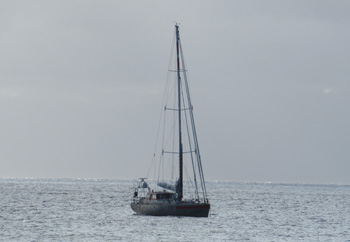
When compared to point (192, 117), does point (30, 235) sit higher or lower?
lower

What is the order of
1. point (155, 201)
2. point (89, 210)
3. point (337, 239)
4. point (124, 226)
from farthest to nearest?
point (89, 210) → point (155, 201) → point (124, 226) → point (337, 239)

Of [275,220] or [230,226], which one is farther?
[275,220]

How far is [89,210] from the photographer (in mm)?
105312

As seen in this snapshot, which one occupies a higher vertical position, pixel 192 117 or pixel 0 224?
pixel 192 117

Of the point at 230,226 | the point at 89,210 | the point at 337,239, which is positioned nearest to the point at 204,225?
the point at 230,226

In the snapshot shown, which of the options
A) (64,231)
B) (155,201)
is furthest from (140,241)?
(155,201)

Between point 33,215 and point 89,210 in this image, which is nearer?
point 33,215

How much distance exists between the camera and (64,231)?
72375 millimetres

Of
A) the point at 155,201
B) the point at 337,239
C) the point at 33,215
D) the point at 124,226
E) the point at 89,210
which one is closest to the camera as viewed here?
the point at 337,239

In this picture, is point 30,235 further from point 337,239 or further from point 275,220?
point 275,220

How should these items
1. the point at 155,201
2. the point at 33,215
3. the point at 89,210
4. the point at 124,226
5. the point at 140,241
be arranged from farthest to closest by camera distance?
the point at 89,210 < the point at 33,215 < the point at 155,201 < the point at 124,226 < the point at 140,241

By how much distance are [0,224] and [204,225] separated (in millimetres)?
19526

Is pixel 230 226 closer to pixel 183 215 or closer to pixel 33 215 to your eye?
pixel 183 215

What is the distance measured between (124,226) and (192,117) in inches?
651
